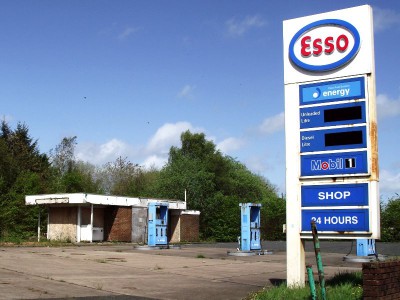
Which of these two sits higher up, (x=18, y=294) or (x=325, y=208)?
(x=325, y=208)

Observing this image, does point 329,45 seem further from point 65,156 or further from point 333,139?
point 65,156

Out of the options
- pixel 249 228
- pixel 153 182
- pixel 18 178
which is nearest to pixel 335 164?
pixel 249 228

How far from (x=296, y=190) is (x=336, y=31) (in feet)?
11.7

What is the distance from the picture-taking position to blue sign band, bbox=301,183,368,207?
10875 millimetres

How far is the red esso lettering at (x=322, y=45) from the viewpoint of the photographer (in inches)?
451

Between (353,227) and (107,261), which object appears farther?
(107,261)

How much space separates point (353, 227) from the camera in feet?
35.7

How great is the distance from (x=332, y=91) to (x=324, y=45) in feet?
3.41

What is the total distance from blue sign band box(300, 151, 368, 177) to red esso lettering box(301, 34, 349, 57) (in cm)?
230

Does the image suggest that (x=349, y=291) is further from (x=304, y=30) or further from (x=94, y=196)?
(x=94, y=196)

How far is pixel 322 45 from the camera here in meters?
11.7

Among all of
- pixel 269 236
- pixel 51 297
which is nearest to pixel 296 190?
pixel 51 297

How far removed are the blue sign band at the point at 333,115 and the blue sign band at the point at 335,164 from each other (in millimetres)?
694

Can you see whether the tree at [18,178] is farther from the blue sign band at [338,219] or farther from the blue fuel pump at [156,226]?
the blue sign band at [338,219]
